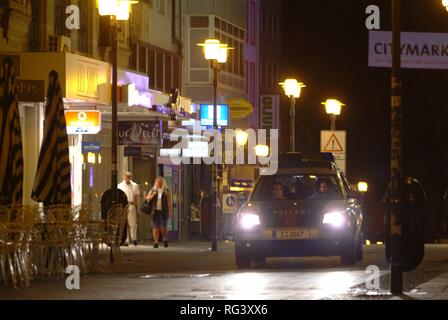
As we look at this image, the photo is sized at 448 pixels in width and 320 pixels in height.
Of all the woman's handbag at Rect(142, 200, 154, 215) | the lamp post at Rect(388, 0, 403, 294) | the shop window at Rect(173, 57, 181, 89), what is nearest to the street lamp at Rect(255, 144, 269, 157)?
the shop window at Rect(173, 57, 181, 89)

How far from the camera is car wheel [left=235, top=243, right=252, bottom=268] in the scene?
83.7 feet

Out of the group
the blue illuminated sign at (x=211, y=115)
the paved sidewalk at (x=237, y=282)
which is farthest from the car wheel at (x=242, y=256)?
the blue illuminated sign at (x=211, y=115)

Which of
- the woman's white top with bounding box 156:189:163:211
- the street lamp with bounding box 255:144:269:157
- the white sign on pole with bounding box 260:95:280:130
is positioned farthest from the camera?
the white sign on pole with bounding box 260:95:280:130

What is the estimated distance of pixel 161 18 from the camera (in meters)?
52.0

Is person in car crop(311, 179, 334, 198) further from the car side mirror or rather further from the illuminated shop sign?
the illuminated shop sign

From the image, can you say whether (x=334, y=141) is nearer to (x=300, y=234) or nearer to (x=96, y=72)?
(x=96, y=72)

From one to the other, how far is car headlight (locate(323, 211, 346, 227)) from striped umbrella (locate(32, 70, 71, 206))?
4340 millimetres

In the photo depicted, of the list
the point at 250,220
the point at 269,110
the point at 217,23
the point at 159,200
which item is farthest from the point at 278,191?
the point at 269,110

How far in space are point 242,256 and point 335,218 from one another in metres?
1.74

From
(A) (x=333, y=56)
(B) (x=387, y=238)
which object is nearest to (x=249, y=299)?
(B) (x=387, y=238)

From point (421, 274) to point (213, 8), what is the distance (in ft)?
124

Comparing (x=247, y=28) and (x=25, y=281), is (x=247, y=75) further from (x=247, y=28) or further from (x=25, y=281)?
(x=25, y=281)

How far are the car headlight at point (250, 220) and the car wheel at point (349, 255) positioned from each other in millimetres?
1581

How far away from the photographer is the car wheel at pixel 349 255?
25.5 meters
